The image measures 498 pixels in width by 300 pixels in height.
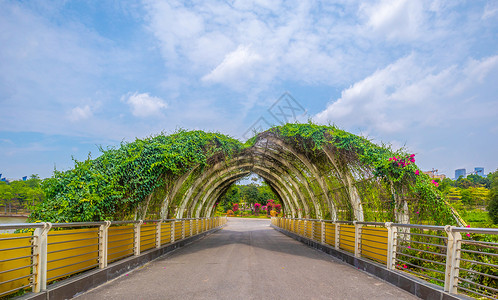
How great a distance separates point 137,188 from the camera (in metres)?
8.31

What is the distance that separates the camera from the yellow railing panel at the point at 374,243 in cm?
677

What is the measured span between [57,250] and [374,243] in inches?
237

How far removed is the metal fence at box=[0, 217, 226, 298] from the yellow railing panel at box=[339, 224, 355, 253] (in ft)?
17.6

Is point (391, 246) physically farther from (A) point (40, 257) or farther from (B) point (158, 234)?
(B) point (158, 234)

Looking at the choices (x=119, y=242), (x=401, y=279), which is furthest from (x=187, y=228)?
(x=401, y=279)

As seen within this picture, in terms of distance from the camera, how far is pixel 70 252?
5.18 metres

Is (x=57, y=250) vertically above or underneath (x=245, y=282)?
above

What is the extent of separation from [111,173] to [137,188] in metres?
0.92

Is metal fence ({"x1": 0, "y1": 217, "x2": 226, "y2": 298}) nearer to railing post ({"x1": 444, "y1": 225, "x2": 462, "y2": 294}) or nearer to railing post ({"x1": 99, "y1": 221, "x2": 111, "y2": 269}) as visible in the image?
railing post ({"x1": 99, "y1": 221, "x2": 111, "y2": 269})

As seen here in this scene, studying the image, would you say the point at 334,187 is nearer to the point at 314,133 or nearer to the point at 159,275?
the point at 314,133

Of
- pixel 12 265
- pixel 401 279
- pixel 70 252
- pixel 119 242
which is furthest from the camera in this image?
pixel 119 242

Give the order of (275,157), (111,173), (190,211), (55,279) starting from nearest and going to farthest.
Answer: (55,279) → (111,173) → (275,157) → (190,211)

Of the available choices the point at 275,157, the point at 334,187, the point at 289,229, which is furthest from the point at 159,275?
the point at 289,229

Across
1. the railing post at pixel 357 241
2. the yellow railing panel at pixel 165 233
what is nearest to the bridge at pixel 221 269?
the railing post at pixel 357 241
